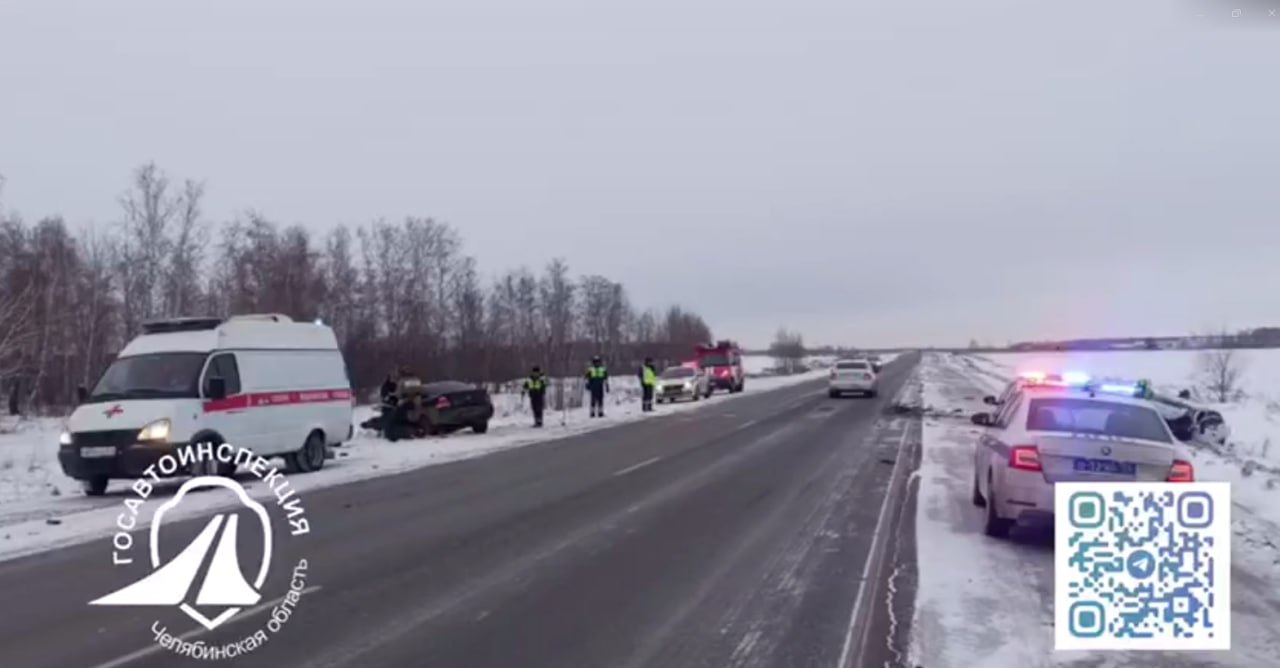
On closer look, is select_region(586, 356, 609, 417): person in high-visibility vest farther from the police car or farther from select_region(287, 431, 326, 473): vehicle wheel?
the police car

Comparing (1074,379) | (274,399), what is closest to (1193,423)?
(1074,379)

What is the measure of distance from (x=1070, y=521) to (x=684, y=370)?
41.3 metres

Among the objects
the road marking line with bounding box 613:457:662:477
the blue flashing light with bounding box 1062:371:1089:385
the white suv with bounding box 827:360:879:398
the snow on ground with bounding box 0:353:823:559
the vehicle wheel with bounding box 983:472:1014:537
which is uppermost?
the blue flashing light with bounding box 1062:371:1089:385

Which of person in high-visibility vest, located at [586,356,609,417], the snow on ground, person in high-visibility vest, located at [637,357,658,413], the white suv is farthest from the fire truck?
person in high-visibility vest, located at [586,356,609,417]

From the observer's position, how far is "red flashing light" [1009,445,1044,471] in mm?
10960

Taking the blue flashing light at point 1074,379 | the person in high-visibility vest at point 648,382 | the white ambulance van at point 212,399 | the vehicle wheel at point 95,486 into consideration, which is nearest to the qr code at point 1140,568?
the blue flashing light at point 1074,379

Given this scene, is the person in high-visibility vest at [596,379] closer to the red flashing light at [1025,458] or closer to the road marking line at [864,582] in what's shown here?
the road marking line at [864,582]

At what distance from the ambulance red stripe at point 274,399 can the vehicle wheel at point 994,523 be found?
11600 mm

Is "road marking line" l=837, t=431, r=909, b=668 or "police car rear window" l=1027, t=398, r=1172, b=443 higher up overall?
"police car rear window" l=1027, t=398, r=1172, b=443

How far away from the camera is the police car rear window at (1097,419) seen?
11.2 metres

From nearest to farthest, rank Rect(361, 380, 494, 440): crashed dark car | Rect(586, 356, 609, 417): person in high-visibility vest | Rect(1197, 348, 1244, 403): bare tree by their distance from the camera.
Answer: Rect(361, 380, 494, 440): crashed dark car
Rect(586, 356, 609, 417): person in high-visibility vest
Rect(1197, 348, 1244, 403): bare tree

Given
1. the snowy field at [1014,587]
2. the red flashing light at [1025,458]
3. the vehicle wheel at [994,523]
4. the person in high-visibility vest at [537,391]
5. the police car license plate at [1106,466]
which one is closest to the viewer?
the snowy field at [1014,587]

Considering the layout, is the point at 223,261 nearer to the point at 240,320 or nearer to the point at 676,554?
the point at 240,320
